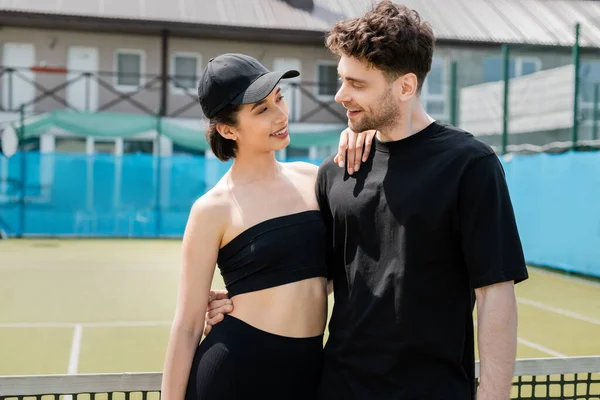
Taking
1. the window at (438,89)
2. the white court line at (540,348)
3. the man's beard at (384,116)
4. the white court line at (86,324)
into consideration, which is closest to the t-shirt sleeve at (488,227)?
the man's beard at (384,116)

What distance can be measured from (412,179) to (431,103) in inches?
657

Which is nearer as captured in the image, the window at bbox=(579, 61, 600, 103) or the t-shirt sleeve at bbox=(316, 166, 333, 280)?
the t-shirt sleeve at bbox=(316, 166, 333, 280)

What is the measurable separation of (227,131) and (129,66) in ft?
75.4

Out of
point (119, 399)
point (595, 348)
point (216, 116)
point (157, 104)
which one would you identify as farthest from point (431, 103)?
point (216, 116)

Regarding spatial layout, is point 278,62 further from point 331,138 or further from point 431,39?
point 431,39

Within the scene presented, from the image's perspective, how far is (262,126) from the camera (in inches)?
95.7

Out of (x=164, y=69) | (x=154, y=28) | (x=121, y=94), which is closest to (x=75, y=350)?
(x=121, y=94)

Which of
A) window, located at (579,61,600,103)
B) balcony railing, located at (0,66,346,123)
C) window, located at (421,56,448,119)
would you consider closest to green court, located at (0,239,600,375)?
window, located at (579,61,600,103)

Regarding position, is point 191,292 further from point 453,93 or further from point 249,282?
point 453,93

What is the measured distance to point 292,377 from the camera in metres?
2.28

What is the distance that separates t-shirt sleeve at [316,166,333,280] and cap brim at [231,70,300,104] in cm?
31

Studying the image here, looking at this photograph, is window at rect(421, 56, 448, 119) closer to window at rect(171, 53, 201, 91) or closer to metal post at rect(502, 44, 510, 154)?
metal post at rect(502, 44, 510, 154)

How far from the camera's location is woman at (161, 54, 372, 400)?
227 centimetres

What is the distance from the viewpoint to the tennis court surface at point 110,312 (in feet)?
22.0
